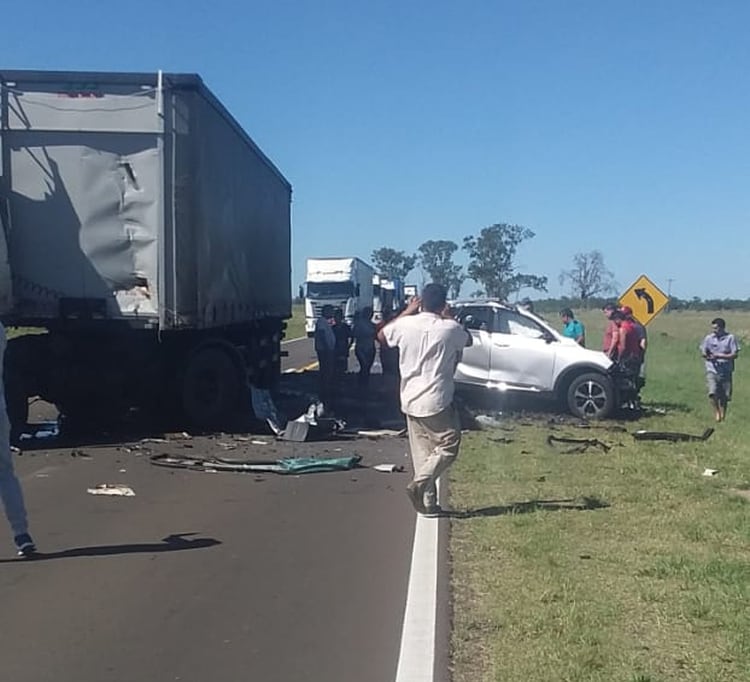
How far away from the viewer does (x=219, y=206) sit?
1648 centimetres

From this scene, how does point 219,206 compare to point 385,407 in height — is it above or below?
above

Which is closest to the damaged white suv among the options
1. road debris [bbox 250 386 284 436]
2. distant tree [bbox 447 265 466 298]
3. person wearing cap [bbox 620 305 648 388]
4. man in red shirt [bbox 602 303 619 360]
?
man in red shirt [bbox 602 303 619 360]

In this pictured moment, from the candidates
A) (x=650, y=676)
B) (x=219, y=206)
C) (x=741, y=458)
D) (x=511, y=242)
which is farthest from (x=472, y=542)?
(x=511, y=242)

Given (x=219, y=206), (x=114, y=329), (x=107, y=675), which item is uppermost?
(x=219, y=206)

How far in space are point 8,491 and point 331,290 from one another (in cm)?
4164

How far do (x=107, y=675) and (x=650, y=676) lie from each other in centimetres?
262

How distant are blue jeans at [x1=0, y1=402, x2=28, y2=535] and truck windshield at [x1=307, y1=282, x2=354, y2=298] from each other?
41175mm

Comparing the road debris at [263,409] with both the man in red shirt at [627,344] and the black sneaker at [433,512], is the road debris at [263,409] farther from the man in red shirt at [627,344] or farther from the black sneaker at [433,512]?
the black sneaker at [433,512]

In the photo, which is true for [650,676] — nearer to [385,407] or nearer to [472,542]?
[472,542]

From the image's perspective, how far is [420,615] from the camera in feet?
22.4

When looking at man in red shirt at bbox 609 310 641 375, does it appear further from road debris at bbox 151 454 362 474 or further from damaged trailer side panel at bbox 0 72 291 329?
damaged trailer side panel at bbox 0 72 291 329

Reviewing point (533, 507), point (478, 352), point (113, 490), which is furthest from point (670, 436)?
point (113, 490)

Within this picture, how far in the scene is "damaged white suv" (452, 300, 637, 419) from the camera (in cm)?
1911

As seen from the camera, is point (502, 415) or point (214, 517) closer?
point (214, 517)
